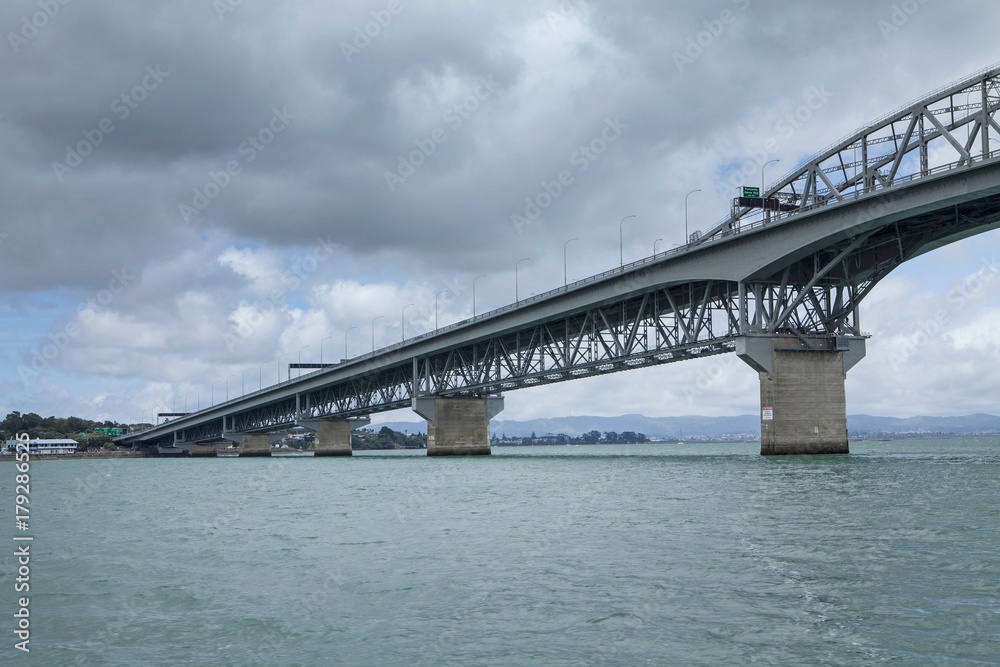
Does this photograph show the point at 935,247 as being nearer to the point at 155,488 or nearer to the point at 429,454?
the point at 155,488

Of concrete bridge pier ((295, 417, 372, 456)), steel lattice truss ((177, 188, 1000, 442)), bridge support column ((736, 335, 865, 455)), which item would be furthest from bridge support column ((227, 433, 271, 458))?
bridge support column ((736, 335, 865, 455))

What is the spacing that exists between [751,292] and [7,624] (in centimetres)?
6039

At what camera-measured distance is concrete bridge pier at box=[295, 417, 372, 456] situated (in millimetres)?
145625

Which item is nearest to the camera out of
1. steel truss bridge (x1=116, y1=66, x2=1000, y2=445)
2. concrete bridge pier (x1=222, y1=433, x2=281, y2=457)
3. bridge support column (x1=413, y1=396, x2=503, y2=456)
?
steel truss bridge (x1=116, y1=66, x2=1000, y2=445)

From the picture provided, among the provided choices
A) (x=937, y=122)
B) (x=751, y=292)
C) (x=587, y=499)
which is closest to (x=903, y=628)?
(x=587, y=499)

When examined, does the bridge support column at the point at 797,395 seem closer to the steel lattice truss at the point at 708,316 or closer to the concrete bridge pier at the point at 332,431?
the steel lattice truss at the point at 708,316

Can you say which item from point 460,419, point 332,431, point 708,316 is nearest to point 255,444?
point 332,431

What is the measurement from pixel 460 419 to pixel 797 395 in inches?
2075

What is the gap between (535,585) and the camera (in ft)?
54.7

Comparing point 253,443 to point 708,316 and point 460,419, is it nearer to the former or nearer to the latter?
point 460,419

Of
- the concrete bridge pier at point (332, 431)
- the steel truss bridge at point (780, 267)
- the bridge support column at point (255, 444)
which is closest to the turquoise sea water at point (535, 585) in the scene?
the steel truss bridge at point (780, 267)

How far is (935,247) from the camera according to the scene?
66875 millimetres

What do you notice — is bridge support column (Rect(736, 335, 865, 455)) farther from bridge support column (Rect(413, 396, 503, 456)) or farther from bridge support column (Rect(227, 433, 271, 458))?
bridge support column (Rect(227, 433, 271, 458))

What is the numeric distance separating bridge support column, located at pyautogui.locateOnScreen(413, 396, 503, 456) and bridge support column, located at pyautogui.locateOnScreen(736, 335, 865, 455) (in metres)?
48.8
